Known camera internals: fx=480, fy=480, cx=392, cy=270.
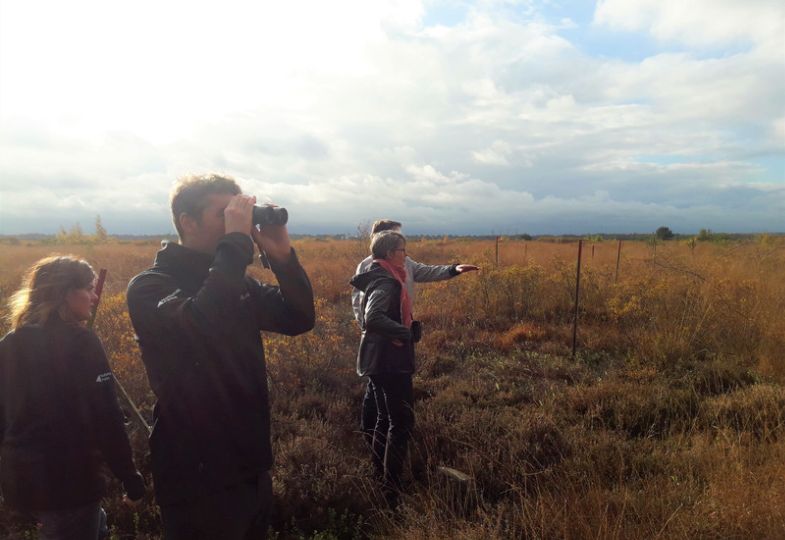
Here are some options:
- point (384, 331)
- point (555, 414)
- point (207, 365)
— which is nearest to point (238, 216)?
point (207, 365)

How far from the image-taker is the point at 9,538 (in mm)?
3064

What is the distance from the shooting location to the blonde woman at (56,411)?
1.99 m

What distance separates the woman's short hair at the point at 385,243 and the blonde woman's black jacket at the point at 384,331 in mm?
116

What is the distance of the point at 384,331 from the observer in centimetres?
315

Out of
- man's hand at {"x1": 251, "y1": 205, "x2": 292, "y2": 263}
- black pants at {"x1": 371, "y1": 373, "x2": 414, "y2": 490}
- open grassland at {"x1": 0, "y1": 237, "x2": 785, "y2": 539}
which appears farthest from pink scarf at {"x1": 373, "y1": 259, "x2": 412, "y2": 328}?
man's hand at {"x1": 251, "y1": 205, "x2": 292, "y2": 263}

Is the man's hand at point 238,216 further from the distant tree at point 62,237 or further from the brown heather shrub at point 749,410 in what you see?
the distant tree at point 62,237

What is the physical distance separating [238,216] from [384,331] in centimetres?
175

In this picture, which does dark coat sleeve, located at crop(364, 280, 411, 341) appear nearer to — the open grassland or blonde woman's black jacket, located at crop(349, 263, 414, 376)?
blonde woman's black jacket, located at crop(349, 263, 414, 376)

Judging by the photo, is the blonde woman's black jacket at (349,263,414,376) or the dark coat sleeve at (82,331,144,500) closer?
the dark coat sleeve at (82,331,144,500)

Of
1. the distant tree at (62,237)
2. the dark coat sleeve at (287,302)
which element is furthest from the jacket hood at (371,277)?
the distant tree at (62,237)

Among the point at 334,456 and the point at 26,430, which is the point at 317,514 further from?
the point at 26,430

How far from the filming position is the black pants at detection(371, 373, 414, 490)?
3.30 metres

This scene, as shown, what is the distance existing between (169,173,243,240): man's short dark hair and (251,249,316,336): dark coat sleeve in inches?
12.3

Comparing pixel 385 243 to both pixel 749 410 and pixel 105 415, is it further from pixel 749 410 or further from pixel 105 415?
pixel 749 410
